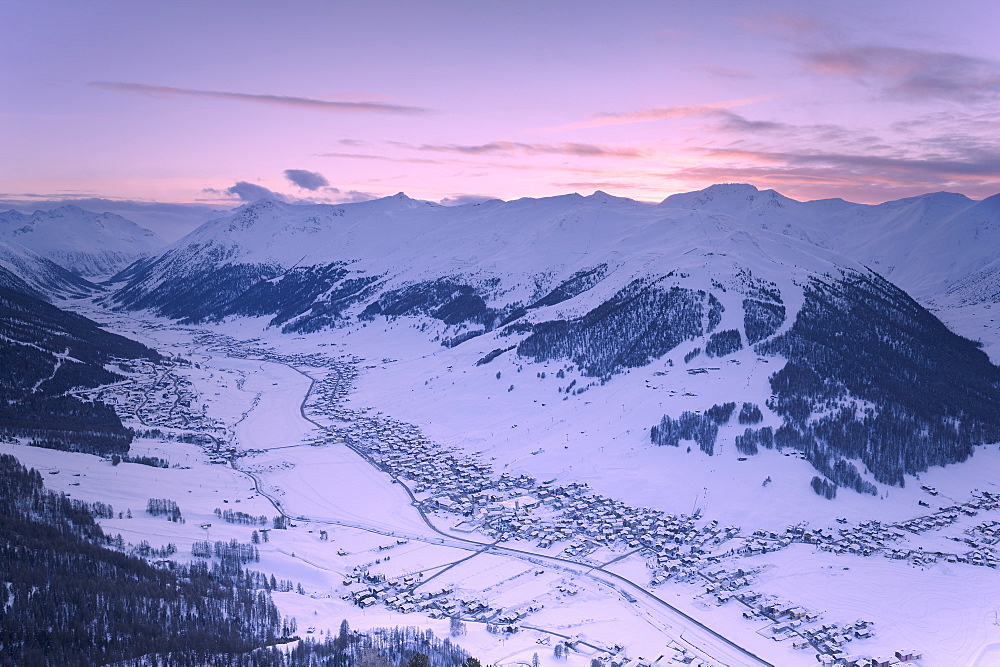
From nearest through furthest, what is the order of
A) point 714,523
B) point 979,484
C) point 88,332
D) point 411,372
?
point 714,523, point 979,484, point 411,372, point 88,332

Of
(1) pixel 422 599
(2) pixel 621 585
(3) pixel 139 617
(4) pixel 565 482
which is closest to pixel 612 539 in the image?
(2) pixel 621 585

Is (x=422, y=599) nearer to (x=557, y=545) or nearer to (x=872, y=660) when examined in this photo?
(x=557, y=545)

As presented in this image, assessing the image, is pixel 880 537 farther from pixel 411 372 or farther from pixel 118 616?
pixel 411 372

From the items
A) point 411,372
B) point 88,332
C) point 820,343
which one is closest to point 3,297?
point 88,332

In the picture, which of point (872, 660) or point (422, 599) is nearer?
point (872, 660)

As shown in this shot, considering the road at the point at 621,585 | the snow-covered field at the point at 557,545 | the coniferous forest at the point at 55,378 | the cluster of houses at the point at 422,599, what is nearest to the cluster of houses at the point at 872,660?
the snow-covered field at the point at 557,545

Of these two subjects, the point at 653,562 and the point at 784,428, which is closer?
the point at 653,562

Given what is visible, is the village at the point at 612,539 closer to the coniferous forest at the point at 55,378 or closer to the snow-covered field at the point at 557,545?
the snow-covered field at the point at 557,545

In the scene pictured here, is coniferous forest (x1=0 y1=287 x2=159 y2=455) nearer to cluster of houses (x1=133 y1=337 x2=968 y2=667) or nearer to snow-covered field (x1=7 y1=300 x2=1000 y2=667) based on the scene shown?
snow-covered field (x1=7 y1=300 x2=1000 y2=667)

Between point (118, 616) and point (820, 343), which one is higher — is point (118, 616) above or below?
below
